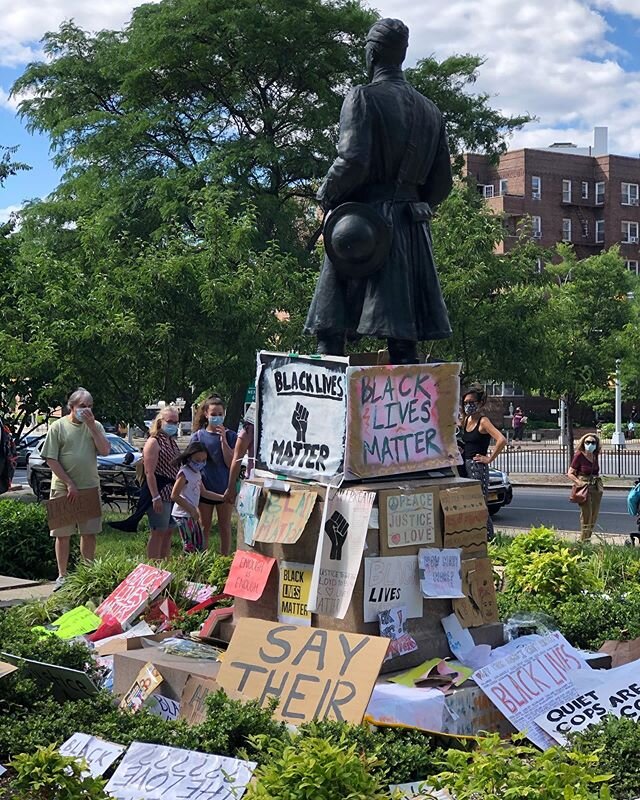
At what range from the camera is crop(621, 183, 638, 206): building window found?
72.6 m

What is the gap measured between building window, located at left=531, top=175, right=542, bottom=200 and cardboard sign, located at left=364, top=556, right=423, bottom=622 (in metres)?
66.6

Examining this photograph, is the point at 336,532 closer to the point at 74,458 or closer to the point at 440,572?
the point at 440,572

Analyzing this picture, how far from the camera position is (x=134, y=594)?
7410 mm

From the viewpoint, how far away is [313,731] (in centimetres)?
450

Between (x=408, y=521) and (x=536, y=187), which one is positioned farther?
(x=536, y=187)

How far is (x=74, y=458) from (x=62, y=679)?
442cm

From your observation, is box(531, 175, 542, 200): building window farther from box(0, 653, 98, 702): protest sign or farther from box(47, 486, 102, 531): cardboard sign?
box(0, 653, 98, 702): protest sign

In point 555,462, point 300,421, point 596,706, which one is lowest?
point 555,462

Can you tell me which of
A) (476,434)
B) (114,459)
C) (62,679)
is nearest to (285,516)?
(62,679)

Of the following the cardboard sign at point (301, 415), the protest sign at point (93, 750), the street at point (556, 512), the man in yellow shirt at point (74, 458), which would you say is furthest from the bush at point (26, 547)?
the street at point (556, 512)

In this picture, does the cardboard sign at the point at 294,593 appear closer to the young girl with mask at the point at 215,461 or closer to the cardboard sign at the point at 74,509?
the cardboard sign at the point at 74,509

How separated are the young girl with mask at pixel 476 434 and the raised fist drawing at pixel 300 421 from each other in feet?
16.7

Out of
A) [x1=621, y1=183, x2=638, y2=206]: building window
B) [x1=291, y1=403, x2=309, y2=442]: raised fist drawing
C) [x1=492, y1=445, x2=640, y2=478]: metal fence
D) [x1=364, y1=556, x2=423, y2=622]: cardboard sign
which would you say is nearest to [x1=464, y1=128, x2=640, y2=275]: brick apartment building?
[x1=621, y1=183, x2=638, y2=206]: building window

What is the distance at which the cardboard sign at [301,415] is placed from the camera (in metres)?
5.98
